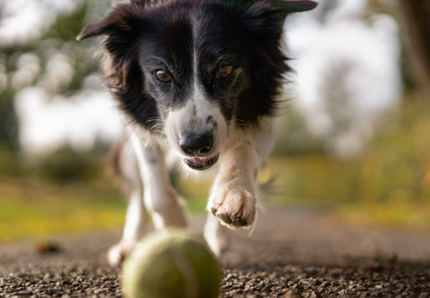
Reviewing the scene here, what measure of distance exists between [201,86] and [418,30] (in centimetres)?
385

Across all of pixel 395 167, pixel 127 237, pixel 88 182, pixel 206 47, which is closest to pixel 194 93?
pixel 206 47

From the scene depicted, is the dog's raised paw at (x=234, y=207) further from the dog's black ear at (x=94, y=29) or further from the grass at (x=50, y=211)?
the grass at (x=50, y=211)

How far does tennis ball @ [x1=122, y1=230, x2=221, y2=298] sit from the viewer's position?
161cm

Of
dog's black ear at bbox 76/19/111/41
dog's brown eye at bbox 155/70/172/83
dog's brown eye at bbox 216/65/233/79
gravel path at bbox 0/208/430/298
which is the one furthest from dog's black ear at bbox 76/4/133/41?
gravel path at bbox 0/208/430/298

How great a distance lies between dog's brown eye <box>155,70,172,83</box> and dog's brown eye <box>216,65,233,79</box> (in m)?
0.34

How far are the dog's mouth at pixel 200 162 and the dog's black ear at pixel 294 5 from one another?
3.89ft

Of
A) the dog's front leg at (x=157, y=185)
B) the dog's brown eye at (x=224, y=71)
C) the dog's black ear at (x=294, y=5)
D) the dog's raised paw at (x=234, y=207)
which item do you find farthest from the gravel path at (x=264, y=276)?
the dog's black ear at (x=294, y=5)

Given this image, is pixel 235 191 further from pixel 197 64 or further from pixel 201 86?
pixel 197 64

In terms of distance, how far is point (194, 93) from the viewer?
271 cm

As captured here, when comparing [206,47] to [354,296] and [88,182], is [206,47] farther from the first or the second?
[88,182]

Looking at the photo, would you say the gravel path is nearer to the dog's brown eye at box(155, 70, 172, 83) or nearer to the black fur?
the black fur

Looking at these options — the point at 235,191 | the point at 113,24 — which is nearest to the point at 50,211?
the point at 113,24

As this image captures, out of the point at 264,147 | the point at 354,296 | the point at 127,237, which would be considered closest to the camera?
the point at 354,296

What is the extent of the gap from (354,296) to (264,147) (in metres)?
1.53
